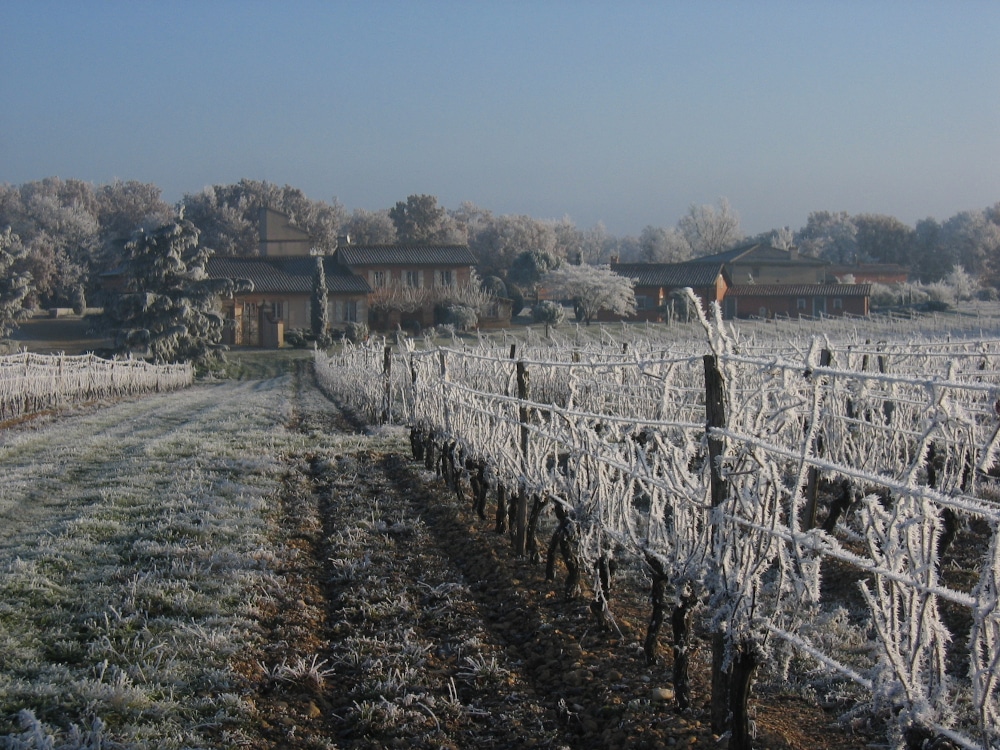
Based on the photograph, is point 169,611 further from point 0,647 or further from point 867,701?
point 867,701

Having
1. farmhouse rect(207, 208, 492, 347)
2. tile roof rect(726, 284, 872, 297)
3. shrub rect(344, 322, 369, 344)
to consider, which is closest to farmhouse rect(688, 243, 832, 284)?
tile roof rect(726, 284, 872, 297)

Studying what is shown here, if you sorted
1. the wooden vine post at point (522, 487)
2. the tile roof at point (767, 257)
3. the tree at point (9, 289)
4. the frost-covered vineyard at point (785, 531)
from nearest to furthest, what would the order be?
1. the frost-covered vineyard at point (785, 531)
2. the wooden vine post at point (522, 487)
3. the tree at point (9, 289)
4. the tile roof at point (767, 257)

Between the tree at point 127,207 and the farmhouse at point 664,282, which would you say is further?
the tree at point 127,207

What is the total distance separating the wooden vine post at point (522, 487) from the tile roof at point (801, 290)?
156 ft

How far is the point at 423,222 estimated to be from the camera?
76.4 m

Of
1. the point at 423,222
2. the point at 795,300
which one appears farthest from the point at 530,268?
the point at 423,222

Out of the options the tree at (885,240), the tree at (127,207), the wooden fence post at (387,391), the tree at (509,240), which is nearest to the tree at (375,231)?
the tree at (509,240)

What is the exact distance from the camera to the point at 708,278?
51781 mm

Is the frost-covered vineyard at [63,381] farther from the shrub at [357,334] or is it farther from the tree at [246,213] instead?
the tree at [246,213]

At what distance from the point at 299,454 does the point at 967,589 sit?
7.51 metres

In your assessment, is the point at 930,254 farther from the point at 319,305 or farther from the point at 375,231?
the point at 319,305

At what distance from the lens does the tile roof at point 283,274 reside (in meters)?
45.5

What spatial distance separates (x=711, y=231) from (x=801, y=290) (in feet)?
132

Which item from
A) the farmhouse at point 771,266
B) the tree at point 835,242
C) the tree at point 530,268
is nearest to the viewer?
the tree at point 530,268
